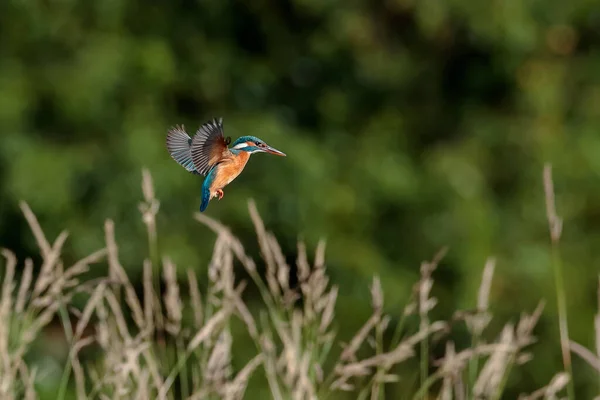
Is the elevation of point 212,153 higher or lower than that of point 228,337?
higher

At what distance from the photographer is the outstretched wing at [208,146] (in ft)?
3.32

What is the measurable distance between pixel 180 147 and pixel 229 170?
0.07 metres

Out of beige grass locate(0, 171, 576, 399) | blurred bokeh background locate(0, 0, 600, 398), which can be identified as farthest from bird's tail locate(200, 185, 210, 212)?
blurred bokeh background locate(0, 0, 600, 398)

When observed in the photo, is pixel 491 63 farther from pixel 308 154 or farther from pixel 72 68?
pixel 72 68

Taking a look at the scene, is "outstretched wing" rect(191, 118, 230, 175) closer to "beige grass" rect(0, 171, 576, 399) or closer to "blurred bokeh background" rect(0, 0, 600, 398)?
"beige grass" rect(0, 171, 576, 399)

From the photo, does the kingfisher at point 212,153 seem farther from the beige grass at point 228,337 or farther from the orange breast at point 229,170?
the beige grass at point 228,337

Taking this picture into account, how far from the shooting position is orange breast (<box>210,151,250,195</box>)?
101cm

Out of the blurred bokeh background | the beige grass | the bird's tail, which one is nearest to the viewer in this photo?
the bird's tail

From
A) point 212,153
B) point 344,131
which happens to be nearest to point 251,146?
point 212,153

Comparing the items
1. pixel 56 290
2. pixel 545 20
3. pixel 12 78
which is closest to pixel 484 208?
pixel 545 20

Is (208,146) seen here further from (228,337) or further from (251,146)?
(228,337)

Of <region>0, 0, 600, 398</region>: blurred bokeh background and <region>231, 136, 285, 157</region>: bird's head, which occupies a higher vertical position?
<region>231, 136, 285, 157</region>: bird's head

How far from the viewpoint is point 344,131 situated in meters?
7.65

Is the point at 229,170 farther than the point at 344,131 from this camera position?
No
